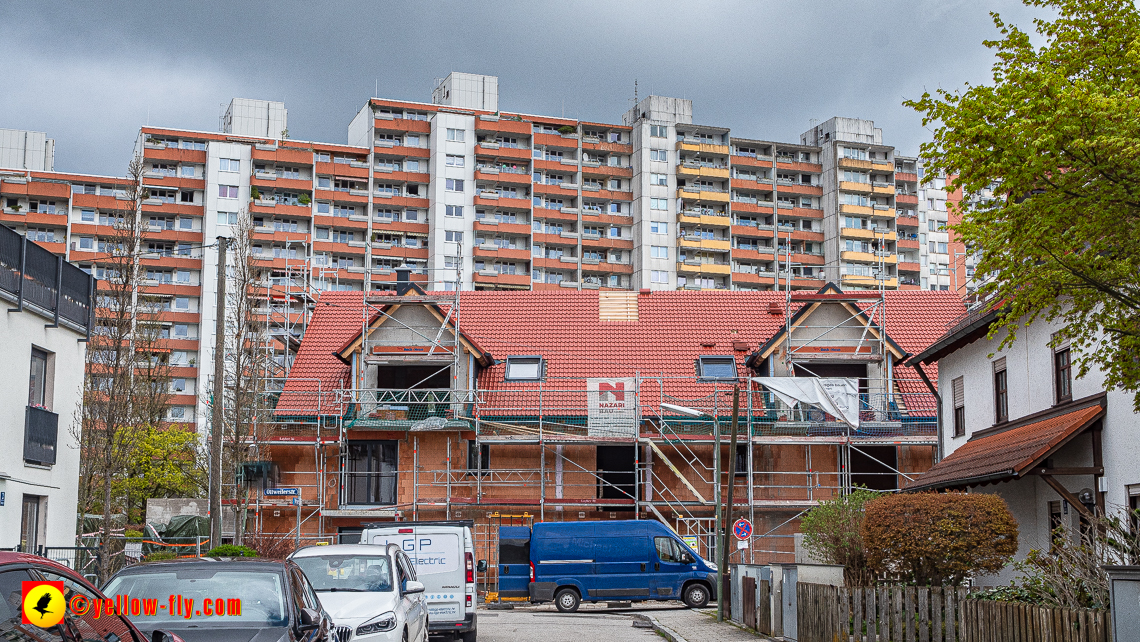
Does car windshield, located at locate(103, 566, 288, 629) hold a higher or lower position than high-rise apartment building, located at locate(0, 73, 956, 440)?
lower

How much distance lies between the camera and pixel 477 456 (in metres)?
36.9

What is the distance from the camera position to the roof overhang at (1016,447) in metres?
19.8

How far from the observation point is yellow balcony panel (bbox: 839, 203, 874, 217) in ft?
327

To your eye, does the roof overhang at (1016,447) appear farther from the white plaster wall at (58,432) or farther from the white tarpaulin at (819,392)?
the white plaster wall at (58,432)

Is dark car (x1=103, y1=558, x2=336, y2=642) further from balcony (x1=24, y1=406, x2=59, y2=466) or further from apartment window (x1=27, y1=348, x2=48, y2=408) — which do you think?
apartment window (x1=27, y1=348, x2=48, y2=408)

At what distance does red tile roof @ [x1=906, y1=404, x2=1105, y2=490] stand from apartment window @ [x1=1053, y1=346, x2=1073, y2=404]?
0.44 metres

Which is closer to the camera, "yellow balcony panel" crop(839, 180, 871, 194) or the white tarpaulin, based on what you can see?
the white tarpaulin

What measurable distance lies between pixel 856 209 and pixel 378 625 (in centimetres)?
9175

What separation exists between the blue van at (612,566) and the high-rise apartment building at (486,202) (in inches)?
2085

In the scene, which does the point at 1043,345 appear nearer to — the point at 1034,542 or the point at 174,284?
the point at 1034,542

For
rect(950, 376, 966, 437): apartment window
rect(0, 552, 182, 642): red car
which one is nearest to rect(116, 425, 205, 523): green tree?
rect(950, 376, 966, 437): apartment window

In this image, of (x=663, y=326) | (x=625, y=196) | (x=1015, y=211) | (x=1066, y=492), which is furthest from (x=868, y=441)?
(x=625, y=196)

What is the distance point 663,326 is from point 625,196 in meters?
55.7

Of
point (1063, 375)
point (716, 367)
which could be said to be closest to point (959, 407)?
point (1063, 375)
